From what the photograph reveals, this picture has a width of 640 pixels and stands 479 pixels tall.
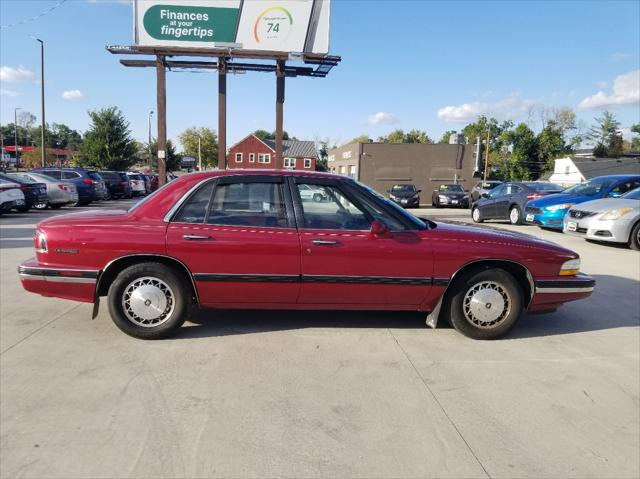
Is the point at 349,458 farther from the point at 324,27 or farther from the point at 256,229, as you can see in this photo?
the point at 324,27

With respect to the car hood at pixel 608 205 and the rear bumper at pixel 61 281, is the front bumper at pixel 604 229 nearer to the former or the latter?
the car hood at pixel 608 205

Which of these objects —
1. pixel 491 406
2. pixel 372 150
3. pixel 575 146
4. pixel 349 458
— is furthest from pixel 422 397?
pixel 575 146

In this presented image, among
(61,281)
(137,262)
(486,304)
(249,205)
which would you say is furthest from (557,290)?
(61,281)

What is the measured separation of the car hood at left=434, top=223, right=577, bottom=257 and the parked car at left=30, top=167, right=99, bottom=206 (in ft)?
59.8

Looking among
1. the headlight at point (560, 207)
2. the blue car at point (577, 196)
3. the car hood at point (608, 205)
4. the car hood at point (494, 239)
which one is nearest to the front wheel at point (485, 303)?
the car hood at point (494, 239)

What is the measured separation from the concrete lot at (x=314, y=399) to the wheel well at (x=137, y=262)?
0.51 metres

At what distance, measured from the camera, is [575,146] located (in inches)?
3282

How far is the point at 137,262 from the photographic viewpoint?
13.4 ft

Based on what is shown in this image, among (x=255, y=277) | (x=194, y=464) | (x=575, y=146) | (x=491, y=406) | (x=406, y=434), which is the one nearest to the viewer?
(x=194, y=464)

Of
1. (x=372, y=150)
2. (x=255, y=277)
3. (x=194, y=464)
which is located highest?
(x=372, y=150)

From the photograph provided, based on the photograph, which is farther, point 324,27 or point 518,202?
point 324,27

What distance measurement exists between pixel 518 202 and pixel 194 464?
1448 centimetres

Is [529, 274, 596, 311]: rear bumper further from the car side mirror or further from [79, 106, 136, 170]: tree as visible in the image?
[79, 106, 136, 170]: tree

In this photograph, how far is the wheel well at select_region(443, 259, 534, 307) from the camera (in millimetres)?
4230
